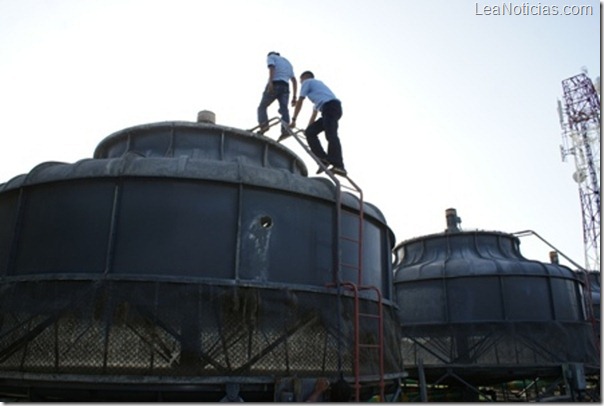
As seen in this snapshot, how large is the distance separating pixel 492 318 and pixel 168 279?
12.1m

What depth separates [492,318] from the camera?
52.6 ft

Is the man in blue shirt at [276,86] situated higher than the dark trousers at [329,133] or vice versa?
the man in blue shirt at [276,86]

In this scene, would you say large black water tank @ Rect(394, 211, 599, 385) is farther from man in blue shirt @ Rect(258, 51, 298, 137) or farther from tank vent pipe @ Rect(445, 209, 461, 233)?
man in blue shirt @ Rect(258, 51, 298, 137)

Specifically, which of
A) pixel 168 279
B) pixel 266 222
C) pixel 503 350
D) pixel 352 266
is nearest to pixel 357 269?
pixel 352 266

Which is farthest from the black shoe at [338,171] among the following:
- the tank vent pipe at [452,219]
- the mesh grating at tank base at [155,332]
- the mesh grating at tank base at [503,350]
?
the tank vent pipe at [452,219]

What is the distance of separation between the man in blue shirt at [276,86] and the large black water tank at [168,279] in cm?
288

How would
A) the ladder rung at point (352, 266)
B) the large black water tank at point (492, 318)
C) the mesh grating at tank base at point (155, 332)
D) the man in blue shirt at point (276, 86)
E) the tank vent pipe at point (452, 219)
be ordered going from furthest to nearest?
the tank vent pipe at point (452, 219)
the large black water tank at point (492, 318)
the man in blue shirt at point (276, 86)
the ladder rung at point (352, 266)
the mesh grating at tank base at point (155, 332)

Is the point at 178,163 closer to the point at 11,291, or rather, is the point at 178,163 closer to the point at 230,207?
the point at 230,207

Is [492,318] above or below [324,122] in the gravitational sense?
below

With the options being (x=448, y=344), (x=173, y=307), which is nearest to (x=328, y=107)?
(x=173, y=307)

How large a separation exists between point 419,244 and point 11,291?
15.2m

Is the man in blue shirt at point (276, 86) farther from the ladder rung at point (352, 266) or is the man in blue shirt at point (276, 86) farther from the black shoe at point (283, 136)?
the ladder rung at point (352, 266)

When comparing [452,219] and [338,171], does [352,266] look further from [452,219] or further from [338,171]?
[452,219]

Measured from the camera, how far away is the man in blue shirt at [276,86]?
10977mm
